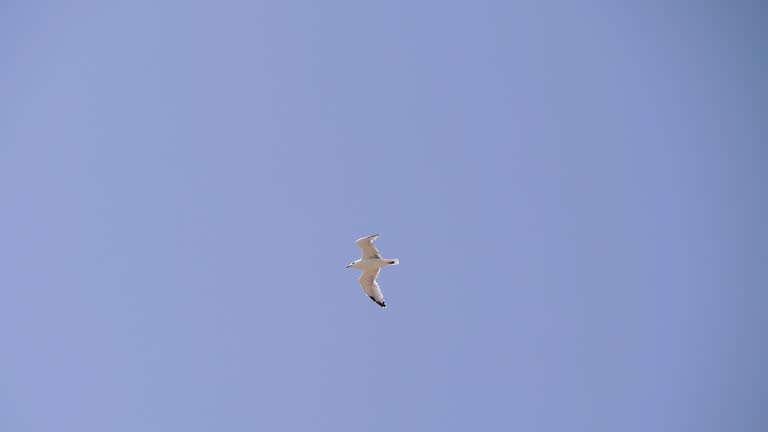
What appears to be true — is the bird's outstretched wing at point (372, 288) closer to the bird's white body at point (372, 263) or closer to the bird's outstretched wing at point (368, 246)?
the bird's white body at point (372, 263)

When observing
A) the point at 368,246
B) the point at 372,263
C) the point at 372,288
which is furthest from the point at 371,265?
the point at 372,288

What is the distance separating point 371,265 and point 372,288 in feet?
4.07

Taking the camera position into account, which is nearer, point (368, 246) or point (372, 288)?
point (368, 246)

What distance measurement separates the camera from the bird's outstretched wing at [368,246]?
76.4 ft

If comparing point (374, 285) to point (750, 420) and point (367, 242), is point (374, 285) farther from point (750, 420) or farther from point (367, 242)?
point (750, 420)

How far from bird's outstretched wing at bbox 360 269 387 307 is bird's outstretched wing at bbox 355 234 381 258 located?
105 centimetres

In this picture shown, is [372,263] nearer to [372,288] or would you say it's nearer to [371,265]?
[371,265]

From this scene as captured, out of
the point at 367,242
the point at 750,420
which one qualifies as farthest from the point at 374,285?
the point at 750,420

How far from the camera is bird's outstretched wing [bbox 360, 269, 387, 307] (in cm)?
2473

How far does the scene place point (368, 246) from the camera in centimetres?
2359

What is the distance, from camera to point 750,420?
9638 centimetres

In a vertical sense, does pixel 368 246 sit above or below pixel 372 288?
above

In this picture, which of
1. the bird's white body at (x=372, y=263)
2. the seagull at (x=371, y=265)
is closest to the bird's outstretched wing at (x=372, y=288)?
the seagull at (x=371, y=265)

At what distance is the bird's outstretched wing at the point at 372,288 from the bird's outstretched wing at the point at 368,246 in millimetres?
1046
